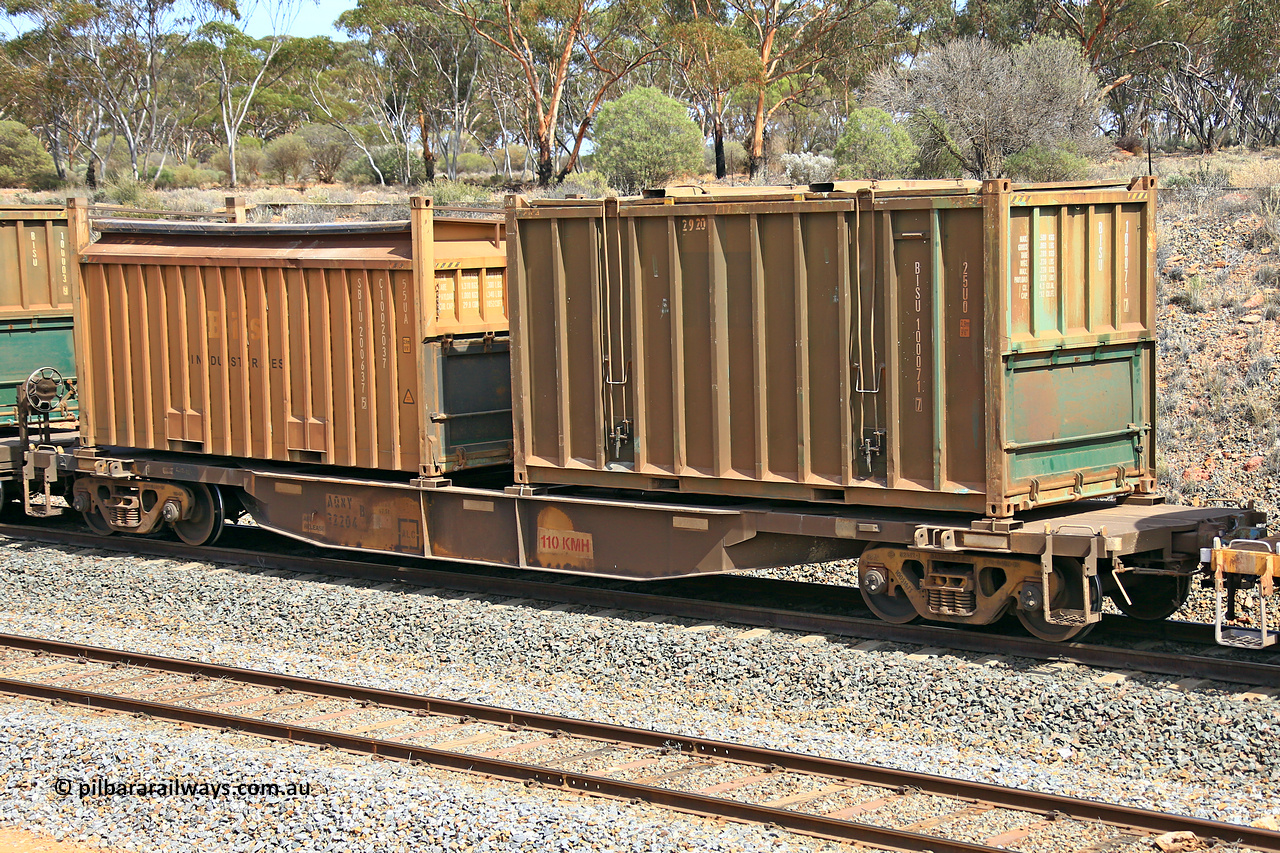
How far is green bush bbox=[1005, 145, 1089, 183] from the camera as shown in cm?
2889

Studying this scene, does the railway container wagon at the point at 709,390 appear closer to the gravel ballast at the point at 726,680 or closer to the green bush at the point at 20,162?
the gravel ballast at the point at 726,680

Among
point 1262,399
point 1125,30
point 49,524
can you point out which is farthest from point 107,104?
point 1262,399

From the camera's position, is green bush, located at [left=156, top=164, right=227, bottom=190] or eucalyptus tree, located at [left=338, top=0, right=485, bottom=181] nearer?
eucalyptus tree, located at [left=338, top=0, right=485, bottom=181]

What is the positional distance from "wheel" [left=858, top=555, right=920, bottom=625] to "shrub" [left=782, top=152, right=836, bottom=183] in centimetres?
2920

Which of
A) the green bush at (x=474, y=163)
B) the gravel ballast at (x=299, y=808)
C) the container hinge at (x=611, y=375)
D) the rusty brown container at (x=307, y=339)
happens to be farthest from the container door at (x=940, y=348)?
the green bush at (x=474, y=163)

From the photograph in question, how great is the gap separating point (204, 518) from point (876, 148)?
24350 mm

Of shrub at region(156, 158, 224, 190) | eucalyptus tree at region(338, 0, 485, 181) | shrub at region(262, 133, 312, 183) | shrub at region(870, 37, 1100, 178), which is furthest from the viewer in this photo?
shrub at region(262, 133, 312, 183)

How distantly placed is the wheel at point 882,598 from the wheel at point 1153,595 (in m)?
1.48

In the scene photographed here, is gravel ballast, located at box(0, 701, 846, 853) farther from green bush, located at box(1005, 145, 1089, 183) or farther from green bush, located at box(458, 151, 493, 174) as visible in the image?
green bush, located at box(458, 151, 493, 174)

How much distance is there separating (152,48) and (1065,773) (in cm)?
5585

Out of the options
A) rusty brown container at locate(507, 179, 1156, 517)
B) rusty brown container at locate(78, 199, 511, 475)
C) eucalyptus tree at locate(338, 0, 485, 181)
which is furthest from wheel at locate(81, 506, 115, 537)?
eucalyptus tree at locate(338, 0, 485, 181)

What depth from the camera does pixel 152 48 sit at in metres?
54.7

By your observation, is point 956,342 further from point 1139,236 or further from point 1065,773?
point 1065,773

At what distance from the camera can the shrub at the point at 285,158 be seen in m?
65.4
